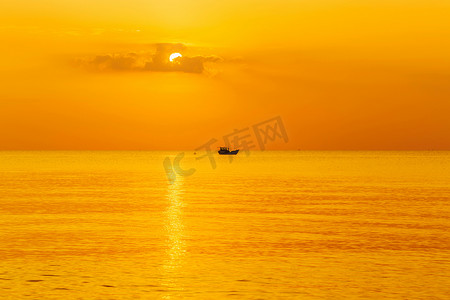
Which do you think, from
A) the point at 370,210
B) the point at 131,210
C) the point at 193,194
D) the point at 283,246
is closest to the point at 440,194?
the point at 370,210

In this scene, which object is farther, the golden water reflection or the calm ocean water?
the golden water reflection

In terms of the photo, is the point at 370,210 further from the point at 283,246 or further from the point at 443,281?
the point at 443,281

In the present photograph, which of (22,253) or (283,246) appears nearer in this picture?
(22,253)

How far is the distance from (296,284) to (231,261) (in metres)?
5.64

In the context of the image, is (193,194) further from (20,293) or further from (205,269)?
(20,293)

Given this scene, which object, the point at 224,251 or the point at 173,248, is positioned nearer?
the point at 224,251

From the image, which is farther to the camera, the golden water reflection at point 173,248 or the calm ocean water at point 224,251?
the golden water reflection at point 173,248

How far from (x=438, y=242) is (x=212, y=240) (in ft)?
45.5

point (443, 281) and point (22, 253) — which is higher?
point (22, 253)

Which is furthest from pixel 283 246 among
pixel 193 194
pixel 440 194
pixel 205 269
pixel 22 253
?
pixel 440 194

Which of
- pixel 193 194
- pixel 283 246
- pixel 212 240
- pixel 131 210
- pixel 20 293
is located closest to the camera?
pixel 20 293

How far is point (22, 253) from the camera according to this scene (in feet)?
111

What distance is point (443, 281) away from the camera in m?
27.5

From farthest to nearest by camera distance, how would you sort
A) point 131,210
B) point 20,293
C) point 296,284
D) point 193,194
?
1. point 193,194
2. point 131,210
3. point 296,284
4. point 20,293
